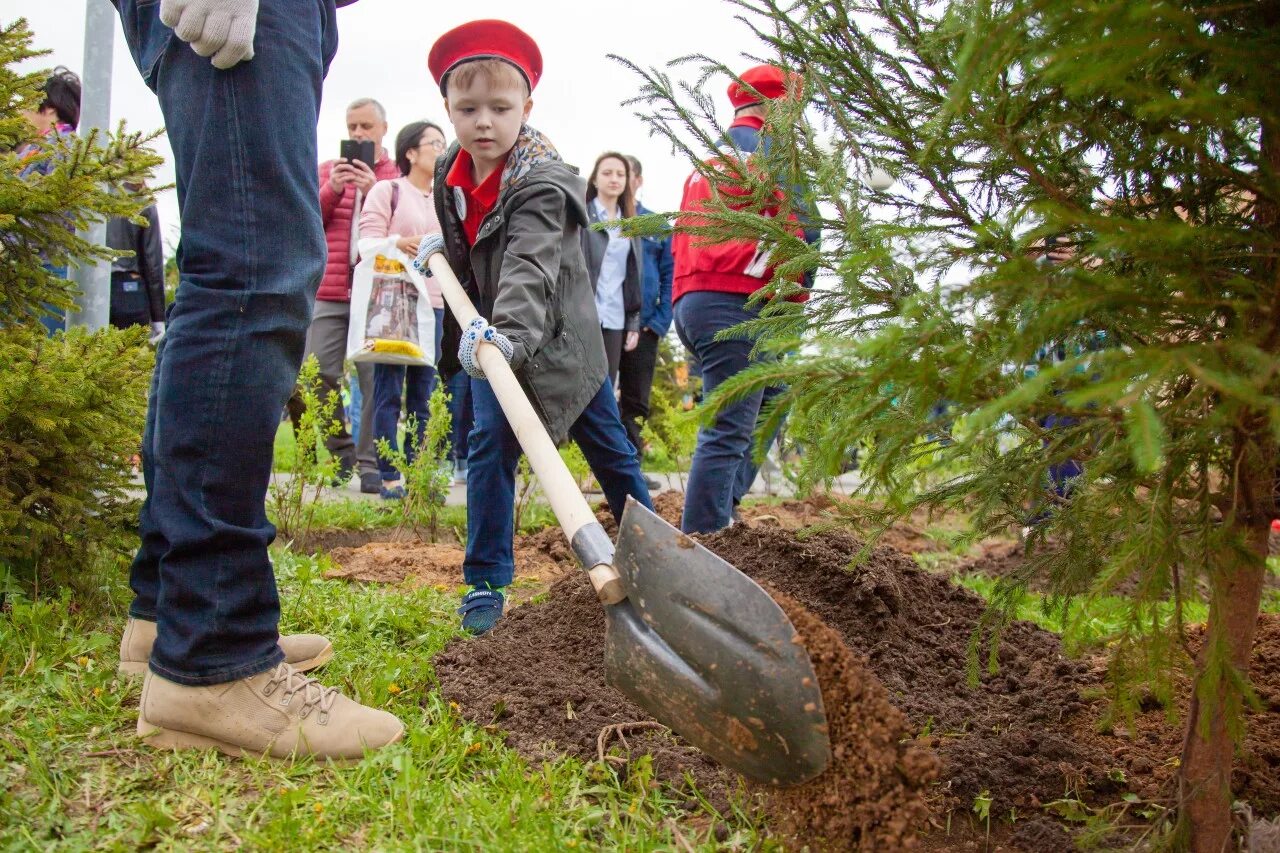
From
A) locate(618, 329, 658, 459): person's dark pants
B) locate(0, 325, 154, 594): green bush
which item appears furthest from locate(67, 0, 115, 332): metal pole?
locate(618, 329, 658, 459): person's dark pants

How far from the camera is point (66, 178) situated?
2834 millimetres

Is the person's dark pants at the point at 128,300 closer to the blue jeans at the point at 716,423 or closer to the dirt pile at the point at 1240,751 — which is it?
the blue jeans at the point at 716,423

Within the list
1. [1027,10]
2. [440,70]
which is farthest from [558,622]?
[1027,10]

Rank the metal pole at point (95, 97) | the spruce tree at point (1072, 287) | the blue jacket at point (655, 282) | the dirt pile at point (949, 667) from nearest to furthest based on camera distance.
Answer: the spruce tree at point (1072, 287) < the dirt pile at point (949, 667) < the metal pole at point (95, 97) < the blue jacket at point (655, 282)

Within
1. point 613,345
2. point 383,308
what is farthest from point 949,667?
point 613,345

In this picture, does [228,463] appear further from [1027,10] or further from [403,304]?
[403,304]

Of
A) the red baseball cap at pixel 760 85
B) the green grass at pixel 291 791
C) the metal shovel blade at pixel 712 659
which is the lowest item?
the green grass at pixel 291 791

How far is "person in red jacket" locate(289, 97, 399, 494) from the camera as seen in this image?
573 centimetres

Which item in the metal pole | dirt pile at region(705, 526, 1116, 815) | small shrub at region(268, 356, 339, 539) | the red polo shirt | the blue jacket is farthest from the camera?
the blue jacket

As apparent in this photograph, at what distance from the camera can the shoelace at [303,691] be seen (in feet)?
6.62

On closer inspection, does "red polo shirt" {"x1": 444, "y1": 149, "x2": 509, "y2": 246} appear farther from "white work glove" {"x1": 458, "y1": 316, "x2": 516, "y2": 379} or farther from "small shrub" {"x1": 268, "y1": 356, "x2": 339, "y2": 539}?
"small shrub" {"x1": 268, "y1": 356, "x2": 339, "y2": 539}

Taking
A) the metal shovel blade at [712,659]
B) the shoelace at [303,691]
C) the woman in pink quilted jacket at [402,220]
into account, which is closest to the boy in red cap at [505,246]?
the shoelace at [303,691]

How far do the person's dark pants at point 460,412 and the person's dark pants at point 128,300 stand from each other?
1.85 meters

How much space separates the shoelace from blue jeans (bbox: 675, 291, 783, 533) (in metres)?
1.90
